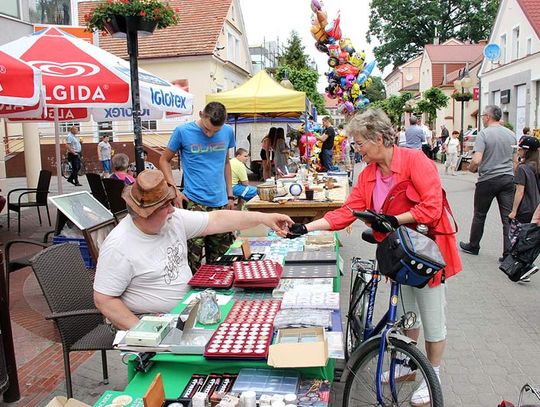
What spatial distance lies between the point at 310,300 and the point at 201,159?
8.90 ft

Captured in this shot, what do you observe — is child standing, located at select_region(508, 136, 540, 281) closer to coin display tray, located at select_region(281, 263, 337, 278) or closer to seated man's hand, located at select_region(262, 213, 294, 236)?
coin display tray, located at select_region(281, 263, 337, 278)

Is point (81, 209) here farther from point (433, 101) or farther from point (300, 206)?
point (433, 101)

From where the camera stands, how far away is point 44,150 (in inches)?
952

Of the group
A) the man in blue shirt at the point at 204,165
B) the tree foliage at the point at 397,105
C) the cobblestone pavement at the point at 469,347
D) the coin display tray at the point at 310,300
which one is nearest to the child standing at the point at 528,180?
the cobblestone pavement at the point at 469,347

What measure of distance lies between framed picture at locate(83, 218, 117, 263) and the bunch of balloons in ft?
39.3

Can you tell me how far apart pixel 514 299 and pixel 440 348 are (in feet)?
9.53

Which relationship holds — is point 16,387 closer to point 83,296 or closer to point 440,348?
point 83,296

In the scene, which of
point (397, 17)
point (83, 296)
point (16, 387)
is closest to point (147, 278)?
point (83, 296)

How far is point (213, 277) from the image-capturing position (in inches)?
128

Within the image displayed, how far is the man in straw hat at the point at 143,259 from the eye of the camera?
2.75 m

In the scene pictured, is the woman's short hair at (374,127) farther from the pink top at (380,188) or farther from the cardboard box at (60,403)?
the cardboard box at (60,403)

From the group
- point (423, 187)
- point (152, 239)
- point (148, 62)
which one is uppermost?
point (148, 62)

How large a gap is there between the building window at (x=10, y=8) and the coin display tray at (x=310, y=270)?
10.6 m

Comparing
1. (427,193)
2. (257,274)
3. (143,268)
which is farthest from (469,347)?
(143,268)
